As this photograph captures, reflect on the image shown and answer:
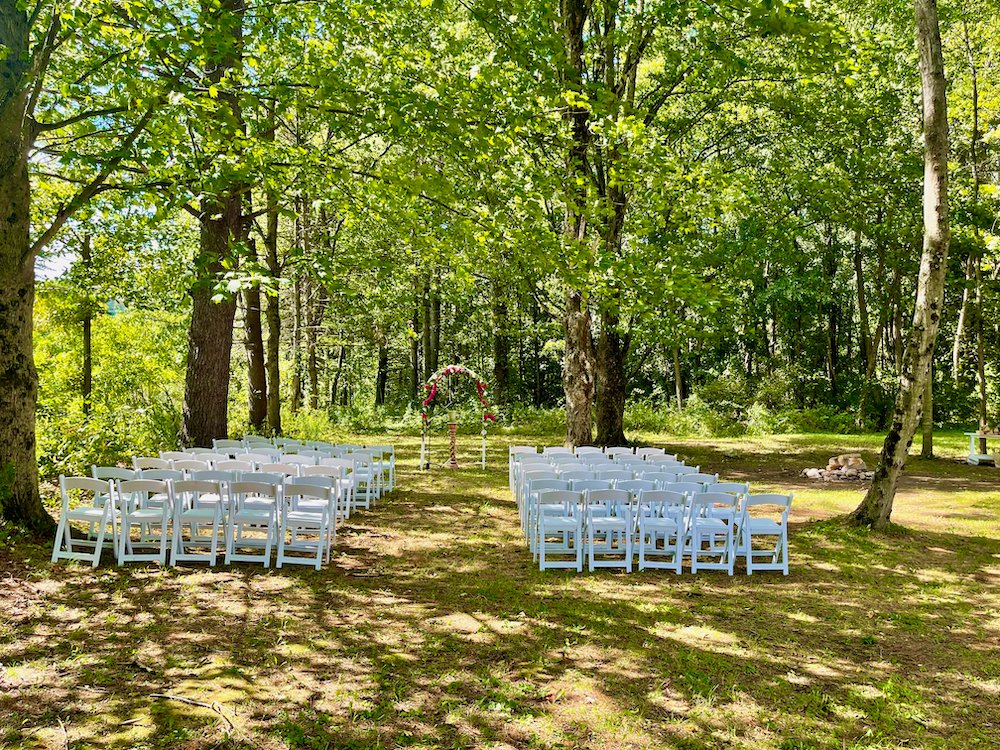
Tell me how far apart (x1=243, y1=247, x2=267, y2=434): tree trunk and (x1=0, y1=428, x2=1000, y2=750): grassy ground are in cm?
937

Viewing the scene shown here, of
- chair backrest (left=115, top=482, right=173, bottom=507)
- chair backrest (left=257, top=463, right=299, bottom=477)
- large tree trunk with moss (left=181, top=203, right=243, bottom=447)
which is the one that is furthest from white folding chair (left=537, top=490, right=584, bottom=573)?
large tree trunk with moss (left=181, top=203, right=243, bottom=447)

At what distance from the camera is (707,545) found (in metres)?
9.73

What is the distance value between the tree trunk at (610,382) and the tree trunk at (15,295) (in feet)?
46.6

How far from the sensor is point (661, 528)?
8180 mm

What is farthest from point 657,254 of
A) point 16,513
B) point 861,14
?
point 861,14

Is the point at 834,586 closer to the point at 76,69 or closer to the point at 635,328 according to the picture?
the point at 76,69

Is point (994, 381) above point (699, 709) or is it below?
above

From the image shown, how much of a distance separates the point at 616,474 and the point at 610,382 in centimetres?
1040

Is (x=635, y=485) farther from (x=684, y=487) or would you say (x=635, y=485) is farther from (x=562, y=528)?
(x=562, y=528)

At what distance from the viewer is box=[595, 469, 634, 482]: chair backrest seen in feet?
31.8

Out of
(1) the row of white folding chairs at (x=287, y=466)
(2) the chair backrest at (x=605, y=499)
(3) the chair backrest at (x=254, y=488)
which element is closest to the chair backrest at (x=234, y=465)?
(1) the row of white folding chairs at (x=287, y=466)

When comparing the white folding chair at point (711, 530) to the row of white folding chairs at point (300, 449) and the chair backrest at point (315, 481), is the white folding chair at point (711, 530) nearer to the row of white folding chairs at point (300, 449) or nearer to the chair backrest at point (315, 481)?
the chair backrest at point (315, 481)

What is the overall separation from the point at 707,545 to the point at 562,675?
529cm

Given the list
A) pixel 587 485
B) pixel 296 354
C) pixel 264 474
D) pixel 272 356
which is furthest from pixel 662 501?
pixel 296 354
